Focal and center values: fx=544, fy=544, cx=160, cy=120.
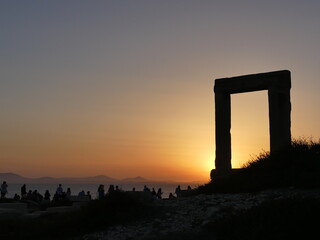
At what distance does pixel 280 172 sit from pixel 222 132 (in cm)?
773

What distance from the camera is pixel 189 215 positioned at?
13430mm

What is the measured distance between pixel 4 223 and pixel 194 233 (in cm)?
557

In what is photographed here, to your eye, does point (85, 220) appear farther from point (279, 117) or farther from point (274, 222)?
point (279, 117)

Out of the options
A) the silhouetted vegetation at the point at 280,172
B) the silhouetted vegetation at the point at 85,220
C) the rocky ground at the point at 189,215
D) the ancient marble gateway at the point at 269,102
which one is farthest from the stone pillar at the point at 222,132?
the silhouetted vegetation at the point at 85,220

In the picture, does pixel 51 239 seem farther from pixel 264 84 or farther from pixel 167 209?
pixel 264 84

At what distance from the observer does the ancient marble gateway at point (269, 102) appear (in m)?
22.8

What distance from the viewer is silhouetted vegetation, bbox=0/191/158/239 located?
1338cm

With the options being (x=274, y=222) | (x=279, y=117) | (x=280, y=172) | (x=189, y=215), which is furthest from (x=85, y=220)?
(x=279, y=117)

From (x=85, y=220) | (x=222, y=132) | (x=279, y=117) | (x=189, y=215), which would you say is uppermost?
(x=279, y=117)

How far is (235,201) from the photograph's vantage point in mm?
14266

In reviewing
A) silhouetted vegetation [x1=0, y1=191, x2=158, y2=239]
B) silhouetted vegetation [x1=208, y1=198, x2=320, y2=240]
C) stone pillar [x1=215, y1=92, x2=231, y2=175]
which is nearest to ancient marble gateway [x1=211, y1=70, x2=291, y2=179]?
stone pillar [x1=215, y1=92, x2=231, y2=175]

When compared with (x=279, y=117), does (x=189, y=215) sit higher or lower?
lower

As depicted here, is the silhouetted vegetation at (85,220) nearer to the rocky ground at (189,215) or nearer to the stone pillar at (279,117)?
the rocky ground at (189,215)

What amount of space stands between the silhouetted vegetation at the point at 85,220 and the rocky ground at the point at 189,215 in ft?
1.51
